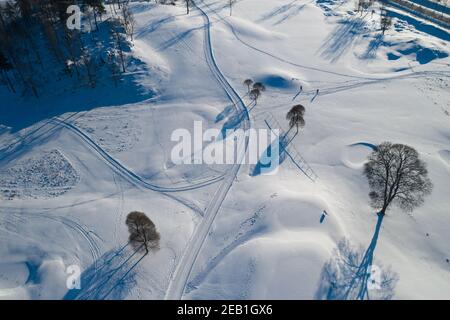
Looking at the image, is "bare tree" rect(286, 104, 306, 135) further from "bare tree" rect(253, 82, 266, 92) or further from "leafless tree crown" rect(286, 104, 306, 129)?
"bare tree" rect(253, 82, 266, 92)

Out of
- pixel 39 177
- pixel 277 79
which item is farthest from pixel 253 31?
pixel 39 177

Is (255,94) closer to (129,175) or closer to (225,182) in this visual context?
(225,182)

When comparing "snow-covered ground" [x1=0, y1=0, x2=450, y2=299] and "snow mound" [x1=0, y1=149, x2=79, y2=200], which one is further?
"snow mound" [x1=0, y1=149, x2=79, y2=200]

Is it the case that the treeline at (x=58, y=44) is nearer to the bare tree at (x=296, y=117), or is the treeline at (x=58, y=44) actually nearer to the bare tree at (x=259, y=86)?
the bare tree at (x=259, y=86)

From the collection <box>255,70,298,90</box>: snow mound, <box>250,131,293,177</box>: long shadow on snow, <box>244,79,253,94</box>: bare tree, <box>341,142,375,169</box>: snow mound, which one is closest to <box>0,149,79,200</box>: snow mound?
<box>250,131,293,177</box>: long shadow on snow

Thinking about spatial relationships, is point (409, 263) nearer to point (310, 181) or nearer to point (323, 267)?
point (323, 267)

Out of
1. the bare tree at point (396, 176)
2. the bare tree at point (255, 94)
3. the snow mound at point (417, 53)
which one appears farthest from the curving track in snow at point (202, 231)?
the snow mound at point (417, 53)

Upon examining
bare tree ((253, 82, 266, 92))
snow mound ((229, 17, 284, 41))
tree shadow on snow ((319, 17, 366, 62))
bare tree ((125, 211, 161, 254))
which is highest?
snow mound ((229, 17, 284, 41))
